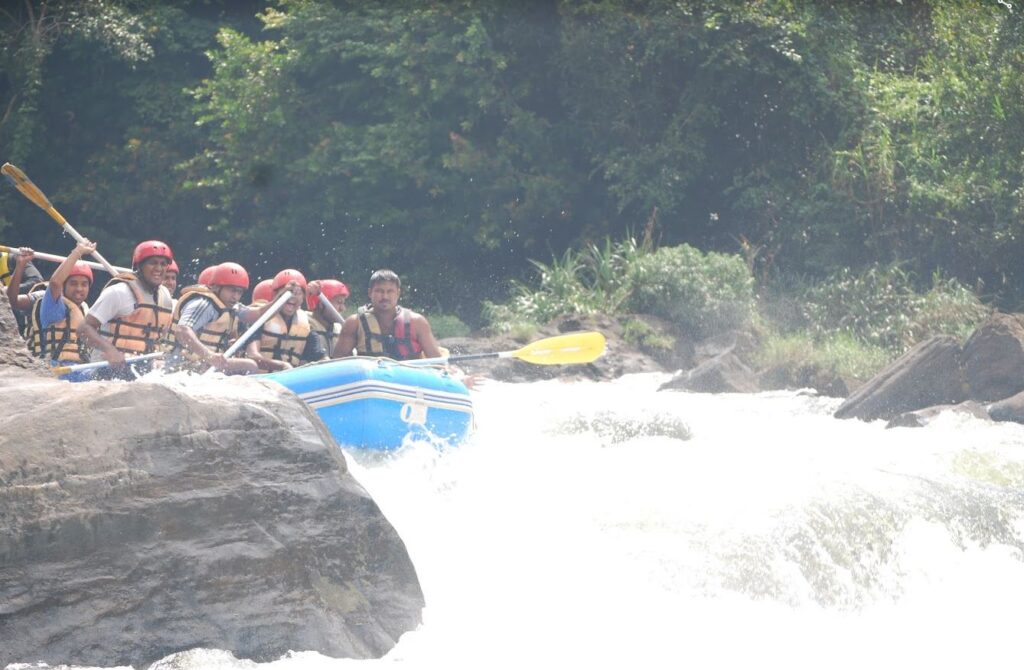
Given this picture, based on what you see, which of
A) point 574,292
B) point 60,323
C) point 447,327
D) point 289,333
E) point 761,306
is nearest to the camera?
point 289,333

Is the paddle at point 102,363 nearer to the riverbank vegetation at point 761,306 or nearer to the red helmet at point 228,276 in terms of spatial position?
the red helmet at point 228,276

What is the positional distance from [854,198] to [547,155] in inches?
177

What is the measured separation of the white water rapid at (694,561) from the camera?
17.9 ft

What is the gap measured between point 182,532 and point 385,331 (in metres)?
4.34

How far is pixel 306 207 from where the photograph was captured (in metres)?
20.2

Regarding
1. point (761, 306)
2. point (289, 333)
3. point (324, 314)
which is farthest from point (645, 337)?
point (289, 333)

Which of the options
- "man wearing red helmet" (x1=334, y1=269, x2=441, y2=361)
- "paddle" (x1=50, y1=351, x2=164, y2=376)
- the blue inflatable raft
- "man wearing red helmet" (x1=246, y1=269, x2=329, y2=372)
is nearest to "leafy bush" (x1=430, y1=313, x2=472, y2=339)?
"man wearing red helmet" (x1=246, y1=269, x2=329, y2=372)

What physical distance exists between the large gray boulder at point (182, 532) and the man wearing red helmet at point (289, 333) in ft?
12.4

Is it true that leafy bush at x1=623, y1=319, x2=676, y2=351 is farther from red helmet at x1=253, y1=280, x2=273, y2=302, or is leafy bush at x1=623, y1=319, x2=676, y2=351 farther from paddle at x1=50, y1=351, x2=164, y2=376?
paddle at x1=50, y1=351, x2=164, y2=376

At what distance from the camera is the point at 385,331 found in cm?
900

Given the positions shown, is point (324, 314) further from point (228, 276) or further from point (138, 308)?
point (138, 308)

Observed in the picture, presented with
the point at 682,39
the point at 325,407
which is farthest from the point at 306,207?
the point at 325,407

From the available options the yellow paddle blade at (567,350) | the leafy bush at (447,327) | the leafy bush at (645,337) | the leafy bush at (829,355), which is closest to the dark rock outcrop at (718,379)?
the leafy bush at (829,355)

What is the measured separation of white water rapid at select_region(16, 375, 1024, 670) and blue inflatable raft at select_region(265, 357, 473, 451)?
157 mm
